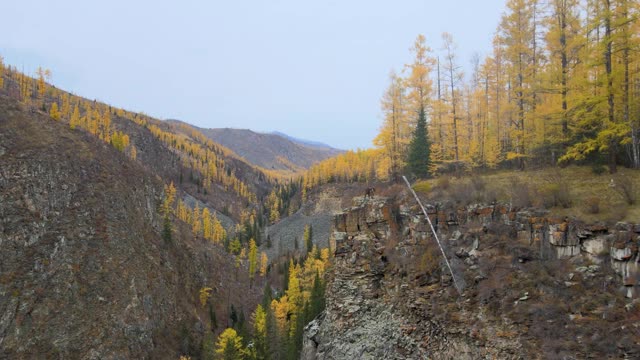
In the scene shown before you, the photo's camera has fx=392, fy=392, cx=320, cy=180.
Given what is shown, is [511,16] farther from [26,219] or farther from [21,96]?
[21,96]

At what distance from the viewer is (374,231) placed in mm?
22500

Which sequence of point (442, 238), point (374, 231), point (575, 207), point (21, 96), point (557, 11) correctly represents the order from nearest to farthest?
1. point (575, 207)
2. point (442, 238)
3. point (374, 231)
4. point (557, 11)
5. point (21, 96)

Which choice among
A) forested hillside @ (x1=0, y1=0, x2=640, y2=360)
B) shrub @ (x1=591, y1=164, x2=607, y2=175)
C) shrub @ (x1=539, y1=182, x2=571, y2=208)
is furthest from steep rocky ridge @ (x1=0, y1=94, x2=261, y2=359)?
shrub @ (x1=591, y1=164, x2=607, y2=175)

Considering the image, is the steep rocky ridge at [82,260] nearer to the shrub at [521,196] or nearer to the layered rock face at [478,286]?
the layered rock face at [478,286]

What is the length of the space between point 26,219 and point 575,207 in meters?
70.6

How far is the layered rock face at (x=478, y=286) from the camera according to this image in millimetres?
12484

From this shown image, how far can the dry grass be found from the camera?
1435cm

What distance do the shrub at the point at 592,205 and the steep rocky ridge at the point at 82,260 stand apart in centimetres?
5787

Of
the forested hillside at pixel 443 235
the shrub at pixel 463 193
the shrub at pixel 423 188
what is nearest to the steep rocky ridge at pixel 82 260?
the forested hillside at pixel 443 235

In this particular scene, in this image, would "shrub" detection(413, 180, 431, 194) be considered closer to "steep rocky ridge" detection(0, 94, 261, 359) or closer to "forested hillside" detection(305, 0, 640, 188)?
"forested hillside" detection(305, 0, 640, 188)

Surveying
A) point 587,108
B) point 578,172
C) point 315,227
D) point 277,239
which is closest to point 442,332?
point 578,172

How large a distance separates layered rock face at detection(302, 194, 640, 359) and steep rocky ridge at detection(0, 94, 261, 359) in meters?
46.3

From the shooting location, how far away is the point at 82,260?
59.5 meters

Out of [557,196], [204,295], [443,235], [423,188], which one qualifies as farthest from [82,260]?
[557,196]
